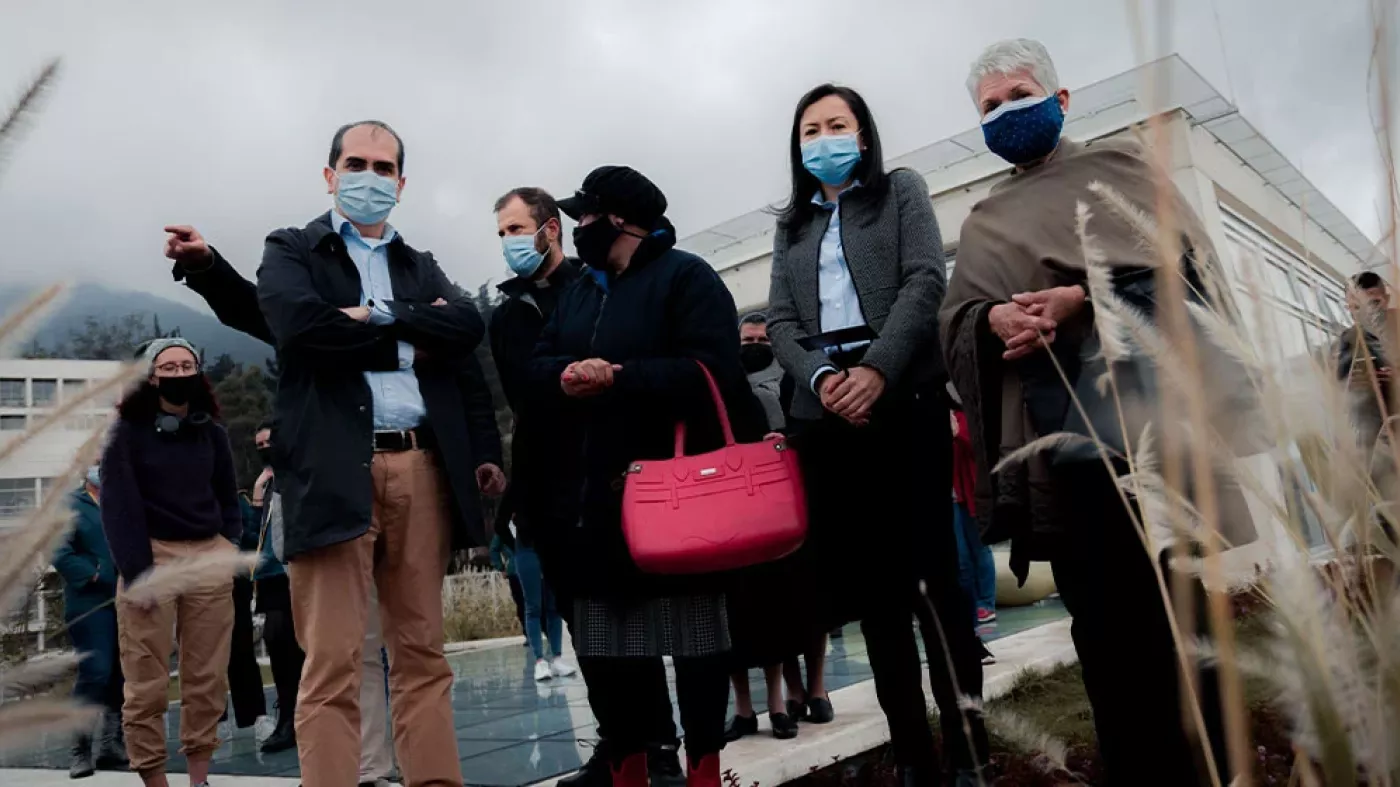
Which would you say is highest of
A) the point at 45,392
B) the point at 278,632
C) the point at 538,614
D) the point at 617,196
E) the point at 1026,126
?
the point at 617,196

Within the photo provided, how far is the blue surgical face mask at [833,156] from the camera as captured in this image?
329 cm

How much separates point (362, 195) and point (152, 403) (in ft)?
6.07

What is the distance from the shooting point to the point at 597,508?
10.1ft

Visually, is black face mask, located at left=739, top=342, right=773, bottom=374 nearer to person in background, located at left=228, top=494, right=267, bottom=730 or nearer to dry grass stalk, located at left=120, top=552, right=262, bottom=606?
person in background, located at left=228, top=494, right=267, bottom=730

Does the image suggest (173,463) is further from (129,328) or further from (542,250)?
(129,328)

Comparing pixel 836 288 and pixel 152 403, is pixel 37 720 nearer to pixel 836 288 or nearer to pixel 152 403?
pixel 836 288

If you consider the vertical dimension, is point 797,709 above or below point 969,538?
below

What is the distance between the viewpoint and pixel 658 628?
9.91 ft

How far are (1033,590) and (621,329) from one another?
25.0 feet

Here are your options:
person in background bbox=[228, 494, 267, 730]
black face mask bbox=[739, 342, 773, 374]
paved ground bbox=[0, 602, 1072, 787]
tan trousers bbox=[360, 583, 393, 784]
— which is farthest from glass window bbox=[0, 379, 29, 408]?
person in background bbox=[228, 494, 267, 730]

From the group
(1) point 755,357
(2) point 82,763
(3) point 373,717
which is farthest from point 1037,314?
(2) point 82,763

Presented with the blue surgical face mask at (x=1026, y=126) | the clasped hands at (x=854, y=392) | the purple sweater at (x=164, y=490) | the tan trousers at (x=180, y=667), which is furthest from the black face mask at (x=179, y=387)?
the blue surgical face mask at (x=1026, y=126)

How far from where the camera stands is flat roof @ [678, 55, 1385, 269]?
0.61 meters

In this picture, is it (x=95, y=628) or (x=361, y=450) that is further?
(x=95, y=628)
